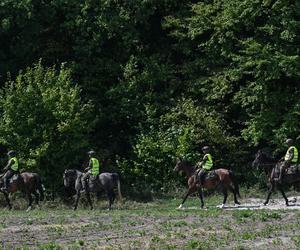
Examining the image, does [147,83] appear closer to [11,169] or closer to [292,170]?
[11,169]

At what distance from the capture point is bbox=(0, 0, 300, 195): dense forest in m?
31.6

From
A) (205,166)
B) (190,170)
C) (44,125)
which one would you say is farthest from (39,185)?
(205,166)

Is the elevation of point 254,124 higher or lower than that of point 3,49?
lower

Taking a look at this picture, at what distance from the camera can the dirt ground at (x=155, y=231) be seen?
628 inches

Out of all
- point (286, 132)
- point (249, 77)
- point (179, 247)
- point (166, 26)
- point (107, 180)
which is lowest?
point (179, 247)

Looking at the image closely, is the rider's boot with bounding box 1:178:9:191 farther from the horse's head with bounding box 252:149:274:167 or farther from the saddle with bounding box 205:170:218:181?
the horse's head with bounding box 252:149:274:167

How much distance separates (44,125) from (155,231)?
14.3m

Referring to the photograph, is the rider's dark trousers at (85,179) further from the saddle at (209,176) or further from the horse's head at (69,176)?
the saddle at (209,176)

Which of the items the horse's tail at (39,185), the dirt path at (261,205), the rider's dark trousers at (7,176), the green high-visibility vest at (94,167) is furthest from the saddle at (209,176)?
the rider's dark trousers at (7,176)

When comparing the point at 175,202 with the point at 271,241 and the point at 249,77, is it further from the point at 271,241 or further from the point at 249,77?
the point at 271,241

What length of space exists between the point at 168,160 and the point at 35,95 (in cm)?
673

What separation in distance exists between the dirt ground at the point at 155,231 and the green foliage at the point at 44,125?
344 inches

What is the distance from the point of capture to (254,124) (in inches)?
1297

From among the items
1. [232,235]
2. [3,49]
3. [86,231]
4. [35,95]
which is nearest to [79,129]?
[35,95]
